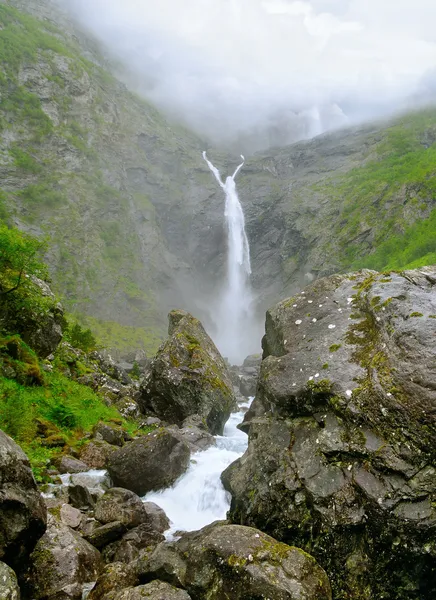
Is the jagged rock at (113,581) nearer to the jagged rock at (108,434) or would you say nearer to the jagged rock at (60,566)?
the jagged rock at (60,566)

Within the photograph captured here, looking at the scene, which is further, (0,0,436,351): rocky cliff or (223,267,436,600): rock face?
(0,0,436,351): rocky cliff

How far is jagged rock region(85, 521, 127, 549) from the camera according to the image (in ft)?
30.2

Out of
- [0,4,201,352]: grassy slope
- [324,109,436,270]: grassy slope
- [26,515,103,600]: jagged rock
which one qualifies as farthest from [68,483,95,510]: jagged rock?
[0,4,201,352]: grassy slope

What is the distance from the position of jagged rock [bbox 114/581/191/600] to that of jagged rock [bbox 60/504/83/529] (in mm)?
2776

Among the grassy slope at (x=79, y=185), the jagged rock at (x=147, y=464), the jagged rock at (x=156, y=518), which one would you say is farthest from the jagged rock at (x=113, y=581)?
the grassy slope at (x=79, y=185)

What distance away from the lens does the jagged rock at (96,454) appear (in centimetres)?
1380

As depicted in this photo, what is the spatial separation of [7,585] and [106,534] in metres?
3.86

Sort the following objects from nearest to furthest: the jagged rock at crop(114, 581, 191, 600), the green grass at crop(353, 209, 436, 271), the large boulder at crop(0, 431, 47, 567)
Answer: the large boulder at crop(0, 431, 47, 567)
the jagged rock at crop(114, 581, 191, 600)
the green grass at crop(353, 209, 436, 271)

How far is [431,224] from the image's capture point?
218ft

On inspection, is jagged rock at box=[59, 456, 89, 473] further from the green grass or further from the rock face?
the green grass

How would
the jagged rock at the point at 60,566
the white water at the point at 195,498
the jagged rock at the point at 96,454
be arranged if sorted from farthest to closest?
the jagged rock at the point at 96,454
the white water at the point at 195,498
the jagged rock at the point at 60,566

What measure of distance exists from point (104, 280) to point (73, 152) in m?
34.4

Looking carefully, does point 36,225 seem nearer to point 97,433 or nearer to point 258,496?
point 97,433

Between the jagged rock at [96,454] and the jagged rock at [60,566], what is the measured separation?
18.0ft
